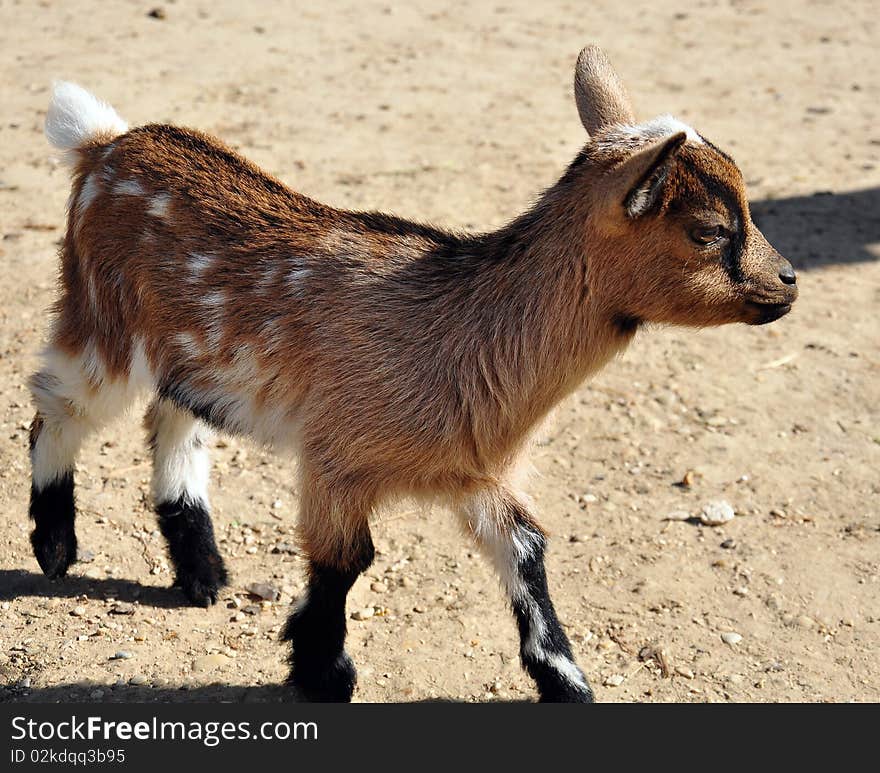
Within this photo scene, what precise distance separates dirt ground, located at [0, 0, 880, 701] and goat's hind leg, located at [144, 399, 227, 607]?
0.12m

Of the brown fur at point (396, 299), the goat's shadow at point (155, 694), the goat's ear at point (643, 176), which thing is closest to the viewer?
the goat's ear at point (643, 176)

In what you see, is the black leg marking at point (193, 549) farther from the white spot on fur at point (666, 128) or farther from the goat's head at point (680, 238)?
the white spot on fur at point (666, 128)

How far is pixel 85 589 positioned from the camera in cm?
469

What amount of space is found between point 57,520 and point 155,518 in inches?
19.1

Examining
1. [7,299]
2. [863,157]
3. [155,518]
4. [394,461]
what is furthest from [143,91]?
[394,461]

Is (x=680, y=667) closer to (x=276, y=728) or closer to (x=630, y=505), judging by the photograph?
(x=630, y=505)

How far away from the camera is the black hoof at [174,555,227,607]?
464cm

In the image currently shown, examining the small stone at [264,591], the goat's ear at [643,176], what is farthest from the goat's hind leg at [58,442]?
the goat's ear at [643,176]

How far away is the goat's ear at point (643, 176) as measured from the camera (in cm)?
319

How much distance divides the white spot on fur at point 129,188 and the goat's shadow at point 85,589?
157 centimetres

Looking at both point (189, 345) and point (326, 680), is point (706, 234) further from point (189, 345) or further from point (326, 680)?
point (326, 680)

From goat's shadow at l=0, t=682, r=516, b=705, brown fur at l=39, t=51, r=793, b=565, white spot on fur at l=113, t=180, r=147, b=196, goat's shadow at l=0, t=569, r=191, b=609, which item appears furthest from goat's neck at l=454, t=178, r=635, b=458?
goat's shadow at l=0, t=569, r=191, b=609

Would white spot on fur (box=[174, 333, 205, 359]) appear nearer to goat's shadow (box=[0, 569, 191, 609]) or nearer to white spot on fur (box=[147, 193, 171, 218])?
white spot on fur (box=[147, 193, 171, 218])

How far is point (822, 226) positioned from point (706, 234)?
166 inches
